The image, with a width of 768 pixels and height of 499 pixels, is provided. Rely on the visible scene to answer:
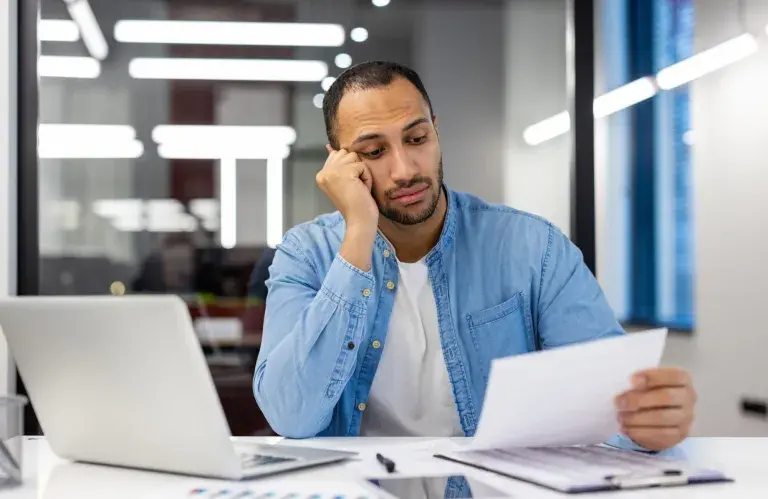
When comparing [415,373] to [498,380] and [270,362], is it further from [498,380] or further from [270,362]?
[498,380]

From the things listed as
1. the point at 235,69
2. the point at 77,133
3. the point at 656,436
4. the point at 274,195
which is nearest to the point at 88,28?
the point at 77,133

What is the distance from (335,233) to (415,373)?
342 mm

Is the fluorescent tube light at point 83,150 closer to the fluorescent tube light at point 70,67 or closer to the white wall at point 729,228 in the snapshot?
the fluorescent tube light at point 70,67

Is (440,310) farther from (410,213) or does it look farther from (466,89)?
(466,89)

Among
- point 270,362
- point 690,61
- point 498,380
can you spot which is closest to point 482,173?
point 690,61

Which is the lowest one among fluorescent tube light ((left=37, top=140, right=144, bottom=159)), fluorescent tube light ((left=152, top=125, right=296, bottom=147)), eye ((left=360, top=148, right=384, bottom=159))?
eye ((left=360, top=148, right=384, bottom=159))

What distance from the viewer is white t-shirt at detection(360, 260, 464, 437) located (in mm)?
1629

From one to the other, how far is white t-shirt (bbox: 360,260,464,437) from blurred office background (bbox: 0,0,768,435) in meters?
1.41

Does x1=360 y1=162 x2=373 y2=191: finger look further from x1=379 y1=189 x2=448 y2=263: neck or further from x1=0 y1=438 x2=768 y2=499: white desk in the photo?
x1=0 y1=438 x2=768 y2=499: white desk

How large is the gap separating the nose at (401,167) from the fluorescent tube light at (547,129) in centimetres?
154

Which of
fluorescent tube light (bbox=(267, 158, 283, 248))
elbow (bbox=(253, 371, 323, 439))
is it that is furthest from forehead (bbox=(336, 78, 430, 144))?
fluorescent tube light (bbox=(267, 158, 283, 248))

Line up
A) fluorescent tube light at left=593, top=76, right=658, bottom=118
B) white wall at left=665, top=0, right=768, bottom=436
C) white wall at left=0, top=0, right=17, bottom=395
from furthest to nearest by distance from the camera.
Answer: fluorescent tube light at left=593, top=76, right=658, bottom=118
white wall at left=665, top=0, right=768, bottom=436
white wall at left=0, top=0, right=17, bottom=395

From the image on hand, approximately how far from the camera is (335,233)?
5.85ft

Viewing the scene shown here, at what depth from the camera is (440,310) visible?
1.67 meters
